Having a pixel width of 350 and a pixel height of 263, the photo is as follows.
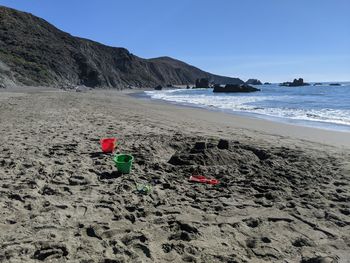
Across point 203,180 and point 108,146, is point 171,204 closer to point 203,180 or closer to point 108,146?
point 203,180

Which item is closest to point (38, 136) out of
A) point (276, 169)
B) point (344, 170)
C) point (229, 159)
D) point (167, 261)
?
point (229, 159)

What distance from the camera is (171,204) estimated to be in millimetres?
5059

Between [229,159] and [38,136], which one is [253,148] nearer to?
[229,159]

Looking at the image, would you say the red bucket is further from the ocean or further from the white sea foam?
the white sea foam

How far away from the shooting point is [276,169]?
7082 mm

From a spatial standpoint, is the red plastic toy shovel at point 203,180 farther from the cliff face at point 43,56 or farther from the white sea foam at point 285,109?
the cliff face at point 43,56

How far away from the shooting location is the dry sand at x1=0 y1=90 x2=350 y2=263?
3.74 meters

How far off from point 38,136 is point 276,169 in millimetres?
5872

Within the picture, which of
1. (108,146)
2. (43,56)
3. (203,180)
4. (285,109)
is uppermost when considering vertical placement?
(43,56)

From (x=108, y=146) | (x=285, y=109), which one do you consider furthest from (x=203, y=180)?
(x=285, y=109)

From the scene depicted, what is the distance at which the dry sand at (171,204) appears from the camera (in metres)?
3.74

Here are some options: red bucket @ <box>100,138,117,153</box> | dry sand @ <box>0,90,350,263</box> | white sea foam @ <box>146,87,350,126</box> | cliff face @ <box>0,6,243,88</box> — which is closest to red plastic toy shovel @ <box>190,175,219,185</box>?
dry sand @ <box>0,90,350,263</box>

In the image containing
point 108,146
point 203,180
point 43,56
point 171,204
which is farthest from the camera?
point 43,56

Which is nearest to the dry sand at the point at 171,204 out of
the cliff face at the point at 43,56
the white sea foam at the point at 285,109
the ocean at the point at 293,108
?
the ocean at the point at 293,108
